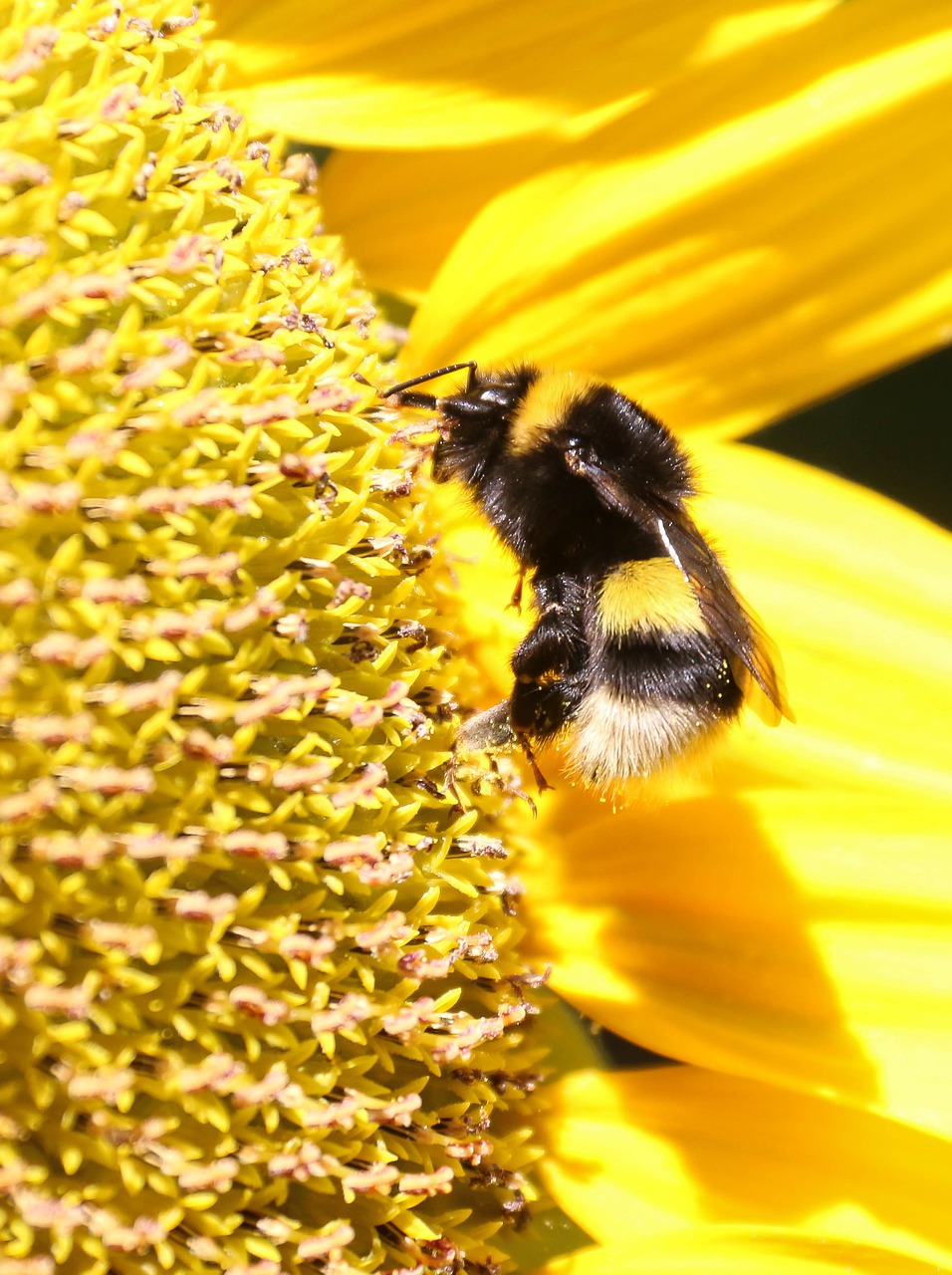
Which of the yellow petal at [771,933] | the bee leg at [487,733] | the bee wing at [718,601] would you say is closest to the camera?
the bee wing at [718,601]

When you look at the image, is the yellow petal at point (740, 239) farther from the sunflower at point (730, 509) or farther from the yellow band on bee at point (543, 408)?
the yellow band on bee at point (543, 408)

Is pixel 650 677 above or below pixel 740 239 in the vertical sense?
below

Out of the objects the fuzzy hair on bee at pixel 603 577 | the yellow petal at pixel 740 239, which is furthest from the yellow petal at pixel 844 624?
the fuzzy hair on bee at pixel 603 577

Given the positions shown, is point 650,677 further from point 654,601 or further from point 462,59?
point 462,59

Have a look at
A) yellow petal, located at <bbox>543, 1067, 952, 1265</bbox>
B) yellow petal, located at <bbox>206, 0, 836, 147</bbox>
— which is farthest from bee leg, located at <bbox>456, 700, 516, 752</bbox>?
yellow petal, located at <bbox>206, 0, 836, 147</bbox>

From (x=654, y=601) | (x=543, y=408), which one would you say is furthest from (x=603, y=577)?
(x=543, y=408)

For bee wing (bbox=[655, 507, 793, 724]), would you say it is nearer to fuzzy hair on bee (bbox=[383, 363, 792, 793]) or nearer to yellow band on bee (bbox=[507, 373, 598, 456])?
fuzzy hair on bee (bbox=[383, 363, 792, 793])
